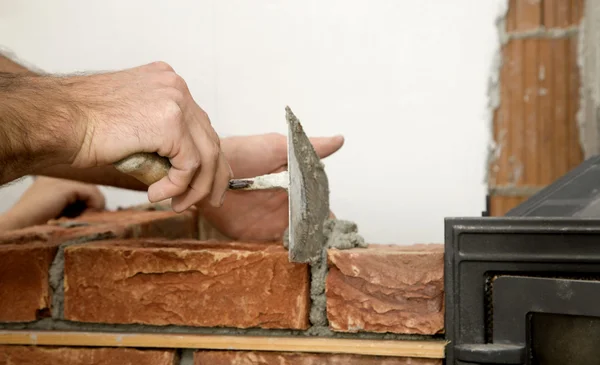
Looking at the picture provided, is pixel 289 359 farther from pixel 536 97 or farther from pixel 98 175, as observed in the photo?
pixel 536 97

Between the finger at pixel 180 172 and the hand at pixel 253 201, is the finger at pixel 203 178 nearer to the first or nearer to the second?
the finger at pixel 180 172

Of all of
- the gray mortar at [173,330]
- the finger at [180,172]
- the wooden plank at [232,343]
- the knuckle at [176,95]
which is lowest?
the wooden plank at [232,343]

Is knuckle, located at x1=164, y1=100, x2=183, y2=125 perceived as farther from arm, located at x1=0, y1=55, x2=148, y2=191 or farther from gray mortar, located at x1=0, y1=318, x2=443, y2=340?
arm, located at x1=0, y1=55, x2=148, y2=191

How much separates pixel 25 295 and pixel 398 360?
1.91ft

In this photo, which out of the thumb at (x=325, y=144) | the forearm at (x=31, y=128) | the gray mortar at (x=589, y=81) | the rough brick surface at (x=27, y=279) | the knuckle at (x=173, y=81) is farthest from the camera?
the gray mortar at (x=589, y=81)

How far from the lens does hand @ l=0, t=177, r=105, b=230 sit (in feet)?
5.10

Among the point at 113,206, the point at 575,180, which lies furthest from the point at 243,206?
the point at 113,206

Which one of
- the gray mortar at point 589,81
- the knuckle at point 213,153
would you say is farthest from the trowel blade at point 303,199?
the gray mortar at point 589,81

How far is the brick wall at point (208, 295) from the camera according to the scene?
3.07ft

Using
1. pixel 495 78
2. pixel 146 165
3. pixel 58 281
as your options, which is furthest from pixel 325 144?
pixel 495 78

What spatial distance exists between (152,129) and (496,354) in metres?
0.54

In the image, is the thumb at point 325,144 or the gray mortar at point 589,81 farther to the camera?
the gray mortar at point 589,81

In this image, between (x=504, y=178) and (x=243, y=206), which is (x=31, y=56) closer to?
(x=243, y=206)

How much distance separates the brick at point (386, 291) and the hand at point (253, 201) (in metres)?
0.32
